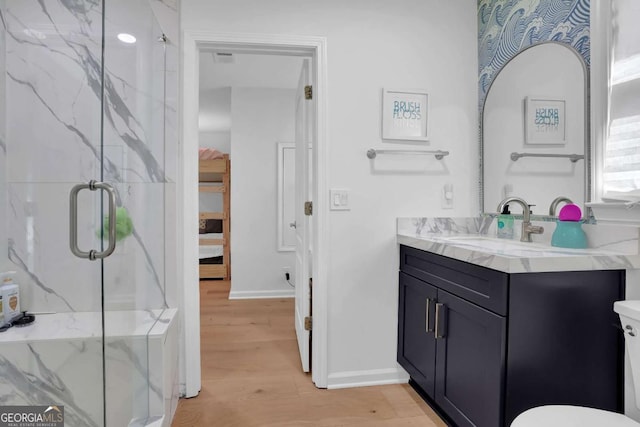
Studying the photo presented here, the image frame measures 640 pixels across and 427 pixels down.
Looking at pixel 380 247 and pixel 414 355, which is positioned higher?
pixel 380 247

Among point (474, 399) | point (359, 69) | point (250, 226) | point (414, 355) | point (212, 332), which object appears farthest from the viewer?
point (250, 226)

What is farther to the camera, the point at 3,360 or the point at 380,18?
the point at 380,18

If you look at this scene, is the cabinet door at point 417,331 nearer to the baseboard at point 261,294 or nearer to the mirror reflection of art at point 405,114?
the mirror reflection of art at point 405,114

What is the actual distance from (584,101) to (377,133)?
101 centimetres

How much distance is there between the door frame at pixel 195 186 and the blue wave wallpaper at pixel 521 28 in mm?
1003

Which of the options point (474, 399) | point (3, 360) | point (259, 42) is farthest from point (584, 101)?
point (3, 360)

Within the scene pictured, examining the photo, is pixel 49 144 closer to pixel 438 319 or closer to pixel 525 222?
pixel 438 319

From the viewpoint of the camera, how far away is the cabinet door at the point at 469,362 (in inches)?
52.2

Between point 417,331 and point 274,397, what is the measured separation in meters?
0.89

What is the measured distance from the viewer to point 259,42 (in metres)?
2.03

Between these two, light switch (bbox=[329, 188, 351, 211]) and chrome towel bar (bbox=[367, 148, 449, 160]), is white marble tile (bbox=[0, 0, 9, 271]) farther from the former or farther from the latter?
chrome towel bar (bbox=[367, 148, 449, 160])

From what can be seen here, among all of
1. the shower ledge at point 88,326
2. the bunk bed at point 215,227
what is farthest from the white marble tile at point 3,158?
the bunk bed at point 215,227

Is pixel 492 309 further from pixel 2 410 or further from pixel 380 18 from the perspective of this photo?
pixel 2 410

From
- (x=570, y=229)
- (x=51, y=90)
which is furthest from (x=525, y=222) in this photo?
(x=51, y=90)
